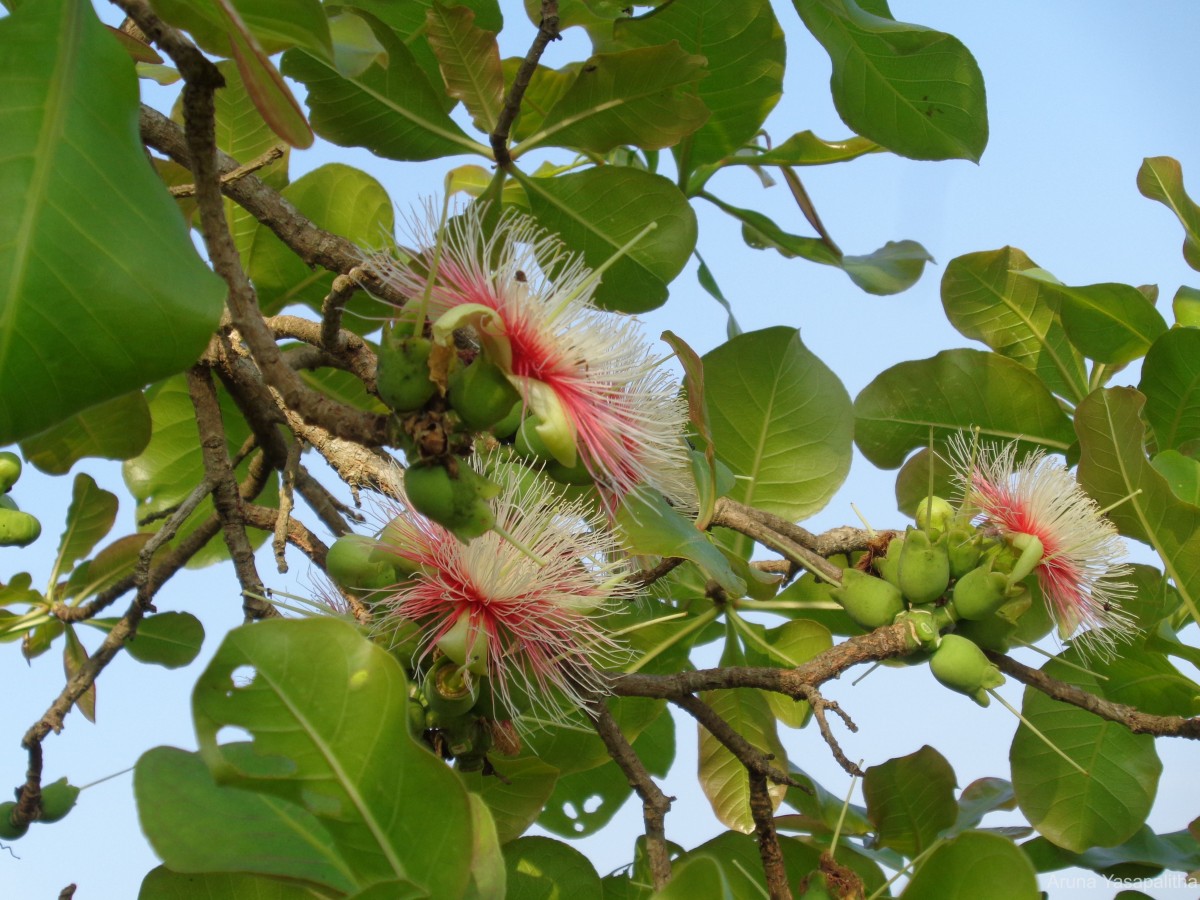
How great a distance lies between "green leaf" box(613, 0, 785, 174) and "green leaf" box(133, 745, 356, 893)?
1248mm

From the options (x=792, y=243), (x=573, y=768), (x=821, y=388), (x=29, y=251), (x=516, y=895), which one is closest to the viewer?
(x=29, y=251)

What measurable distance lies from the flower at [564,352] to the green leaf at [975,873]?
512 millimetres

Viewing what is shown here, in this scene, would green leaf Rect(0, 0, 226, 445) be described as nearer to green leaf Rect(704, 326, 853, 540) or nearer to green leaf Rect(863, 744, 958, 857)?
green leaf Rect(704, 326, 853, 540)

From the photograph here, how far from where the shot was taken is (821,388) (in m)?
1.96

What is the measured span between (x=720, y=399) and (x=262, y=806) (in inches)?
44.4

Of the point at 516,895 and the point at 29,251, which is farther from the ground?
the point at 29,251

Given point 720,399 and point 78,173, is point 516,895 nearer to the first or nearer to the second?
point 720,399

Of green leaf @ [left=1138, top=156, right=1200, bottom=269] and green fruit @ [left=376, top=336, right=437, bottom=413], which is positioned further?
green leaf @ [left=1138, top=156, right=1200, bottom=269]

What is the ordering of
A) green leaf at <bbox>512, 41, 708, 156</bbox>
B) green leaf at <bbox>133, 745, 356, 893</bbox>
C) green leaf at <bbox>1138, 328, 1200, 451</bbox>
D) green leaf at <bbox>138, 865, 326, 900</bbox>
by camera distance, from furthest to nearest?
green leaf at <bbox>1138, 328, 1200, 451</bbox>, green leaf at <bbox>512, 41, 708, 156</bbox>, green leaf at <bbox>138, 865, 326, 900</bbox>, green leaf at <bbox>133, 745, 356, 893</bbox>

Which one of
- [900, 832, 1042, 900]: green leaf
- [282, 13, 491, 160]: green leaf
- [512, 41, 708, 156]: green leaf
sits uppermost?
[282, 13, 491, 160]: green leaf

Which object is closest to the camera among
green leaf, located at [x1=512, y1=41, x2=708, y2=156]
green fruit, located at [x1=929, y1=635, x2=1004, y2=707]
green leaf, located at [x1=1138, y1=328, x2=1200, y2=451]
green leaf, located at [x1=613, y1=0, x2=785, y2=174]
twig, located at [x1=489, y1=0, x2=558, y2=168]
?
twig, located at [x1=489, y1=0, x2=558, y2=168]

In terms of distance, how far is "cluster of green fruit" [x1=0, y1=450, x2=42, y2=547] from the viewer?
2026 millimetres

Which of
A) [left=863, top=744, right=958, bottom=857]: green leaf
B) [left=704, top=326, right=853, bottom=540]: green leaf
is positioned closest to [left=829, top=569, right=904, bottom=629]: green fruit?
[left=863, top=744, right=958, bottom=857]: green leaf

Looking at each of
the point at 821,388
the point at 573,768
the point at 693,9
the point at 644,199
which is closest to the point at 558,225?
the point at 644,199
